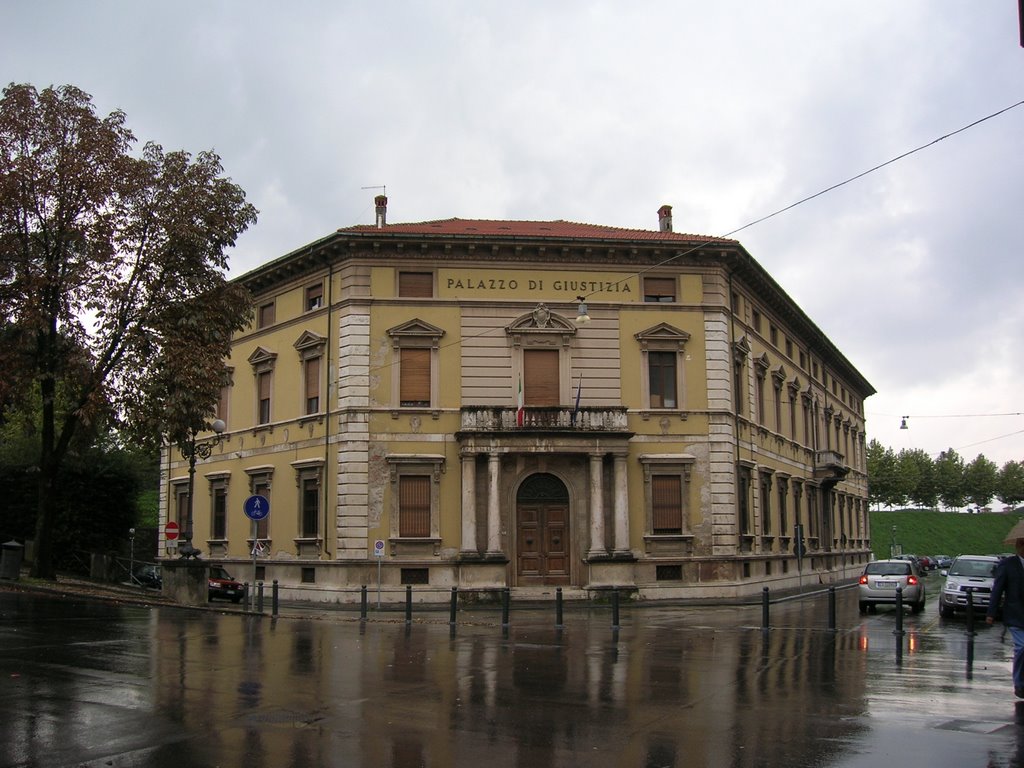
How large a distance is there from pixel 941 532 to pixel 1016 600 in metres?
112

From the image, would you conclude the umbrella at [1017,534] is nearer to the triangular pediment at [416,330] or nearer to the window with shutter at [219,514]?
the triangular pediment at [416,330]

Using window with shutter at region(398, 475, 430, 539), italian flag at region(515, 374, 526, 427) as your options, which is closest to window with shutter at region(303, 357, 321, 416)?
window with shutter at region(398, 475, 430, 539)

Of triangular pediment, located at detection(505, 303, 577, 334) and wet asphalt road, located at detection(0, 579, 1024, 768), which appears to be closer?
wet asphalt road, located at detection(0, 579, 1024, 768)

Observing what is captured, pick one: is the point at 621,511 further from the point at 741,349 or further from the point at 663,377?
the point at 741,349

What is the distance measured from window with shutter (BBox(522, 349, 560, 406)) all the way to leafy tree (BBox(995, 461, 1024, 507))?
10782 cm

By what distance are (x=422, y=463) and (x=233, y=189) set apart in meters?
10.3

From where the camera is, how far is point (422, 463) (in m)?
31.0

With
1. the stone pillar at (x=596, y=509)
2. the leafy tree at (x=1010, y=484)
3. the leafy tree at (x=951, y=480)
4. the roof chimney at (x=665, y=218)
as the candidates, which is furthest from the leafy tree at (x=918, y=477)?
the stone pillar at (x=596, y=509)

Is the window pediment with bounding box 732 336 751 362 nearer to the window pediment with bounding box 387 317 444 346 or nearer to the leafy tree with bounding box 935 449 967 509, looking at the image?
the window pediment with bounding box 387 317 444 346

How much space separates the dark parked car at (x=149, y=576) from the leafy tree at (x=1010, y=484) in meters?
111

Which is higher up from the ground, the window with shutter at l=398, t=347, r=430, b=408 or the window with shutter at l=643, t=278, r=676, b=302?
the window with shutter at l=643, t=278, r=676, b=302

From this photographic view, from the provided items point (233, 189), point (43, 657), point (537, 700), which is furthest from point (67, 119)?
point (537, 700)

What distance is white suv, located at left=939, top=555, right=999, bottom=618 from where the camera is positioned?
2523 cm

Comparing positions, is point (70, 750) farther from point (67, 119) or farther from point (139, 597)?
point (67, 119)
